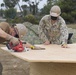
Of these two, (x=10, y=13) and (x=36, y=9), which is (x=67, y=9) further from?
(x=10, y=13)

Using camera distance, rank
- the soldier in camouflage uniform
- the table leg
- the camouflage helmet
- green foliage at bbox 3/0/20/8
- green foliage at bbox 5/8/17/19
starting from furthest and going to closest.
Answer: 1. green foliage at bbox 3/0/20/8
2. green foliage at bbox 5/8/17/19
3. the soldier in camouflage uniform
4. the camouflage helmet
5. the table leg

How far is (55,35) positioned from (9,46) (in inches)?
79.7

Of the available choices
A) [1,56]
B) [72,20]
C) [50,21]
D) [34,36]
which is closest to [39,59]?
[50,21]

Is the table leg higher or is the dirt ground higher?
the table leg

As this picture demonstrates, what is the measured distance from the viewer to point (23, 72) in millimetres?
8773

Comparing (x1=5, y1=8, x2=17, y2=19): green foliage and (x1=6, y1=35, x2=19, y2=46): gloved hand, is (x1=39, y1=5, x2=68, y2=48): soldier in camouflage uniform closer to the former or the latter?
(x1=6, y1=35, x2=19, y2=46): gloved hand

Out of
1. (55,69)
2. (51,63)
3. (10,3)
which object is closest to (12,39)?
(51,63)

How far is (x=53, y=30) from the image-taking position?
23.8 ft

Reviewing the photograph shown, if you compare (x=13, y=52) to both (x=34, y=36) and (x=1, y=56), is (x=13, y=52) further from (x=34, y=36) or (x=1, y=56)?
(x=34, y=36)

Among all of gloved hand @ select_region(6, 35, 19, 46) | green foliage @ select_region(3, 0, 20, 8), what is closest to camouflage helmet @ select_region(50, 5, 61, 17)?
gloved hand @ select_region(6, 35, 19, 46)

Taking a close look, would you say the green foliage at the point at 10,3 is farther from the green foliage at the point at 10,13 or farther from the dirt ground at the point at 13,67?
the dirt ground at the point at 13,67

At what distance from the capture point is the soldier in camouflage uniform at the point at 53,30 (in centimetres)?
715

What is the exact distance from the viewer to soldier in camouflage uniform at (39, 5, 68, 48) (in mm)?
7148

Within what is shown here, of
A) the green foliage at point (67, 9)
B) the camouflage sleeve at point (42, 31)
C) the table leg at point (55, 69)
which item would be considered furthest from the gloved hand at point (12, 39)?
the green foliage at point (67, 9)
